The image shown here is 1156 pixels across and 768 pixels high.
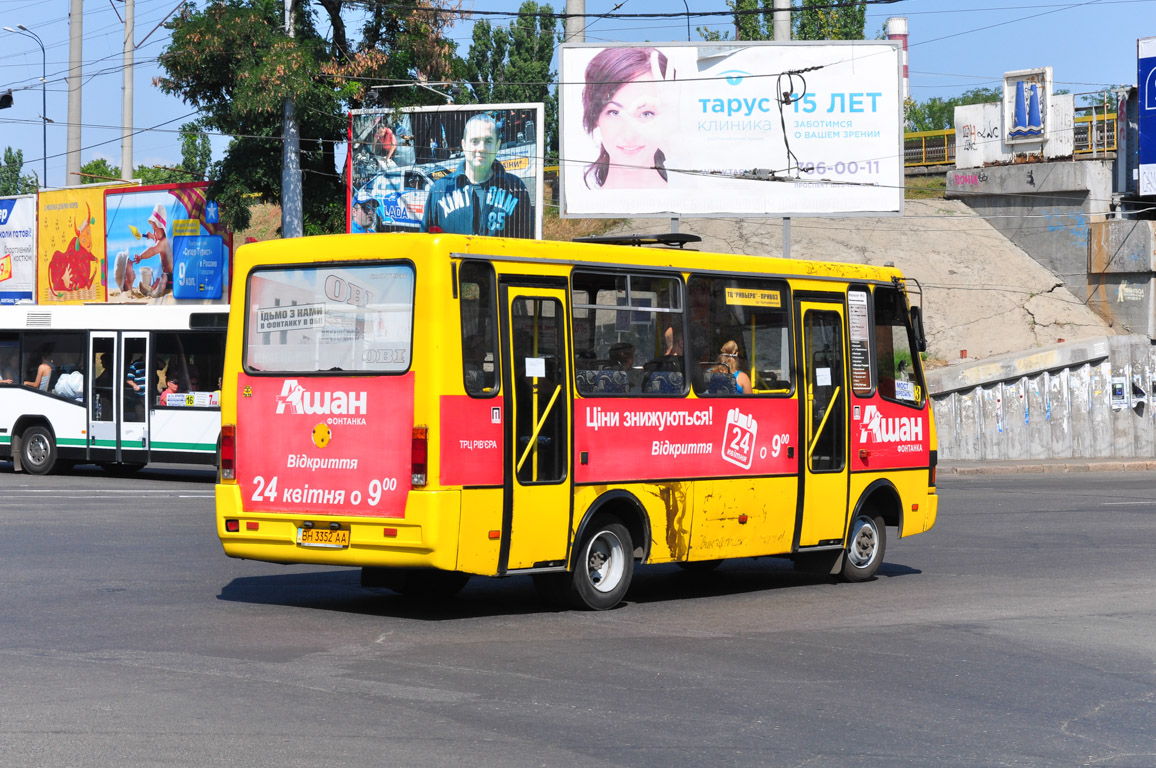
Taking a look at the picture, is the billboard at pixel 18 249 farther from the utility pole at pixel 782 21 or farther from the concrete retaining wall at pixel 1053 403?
the concrete retaining wall at pixel 1053 403

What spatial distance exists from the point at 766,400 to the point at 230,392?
439 cm

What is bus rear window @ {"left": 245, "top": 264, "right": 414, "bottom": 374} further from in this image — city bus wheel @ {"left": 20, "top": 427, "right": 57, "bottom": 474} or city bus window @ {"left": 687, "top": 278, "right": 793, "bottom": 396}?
city bus wheel @ {"left": 20, "top": 427, "right": 57, "bottom": 474}

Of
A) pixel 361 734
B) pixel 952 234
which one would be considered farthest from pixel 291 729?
pixel 952 234

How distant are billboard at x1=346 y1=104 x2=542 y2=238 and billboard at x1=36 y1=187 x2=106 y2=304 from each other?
948 centimetres

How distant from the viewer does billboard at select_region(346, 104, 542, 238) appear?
114 feet

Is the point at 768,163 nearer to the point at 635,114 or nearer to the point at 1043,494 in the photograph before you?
the point at 635,114

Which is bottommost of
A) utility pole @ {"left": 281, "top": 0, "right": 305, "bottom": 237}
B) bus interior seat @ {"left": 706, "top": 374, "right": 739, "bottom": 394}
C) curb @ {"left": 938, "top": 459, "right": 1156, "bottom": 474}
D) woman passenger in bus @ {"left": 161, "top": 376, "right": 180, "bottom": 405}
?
curb @ {"left": 938, "top": 459, "right": 1156, "bottom": 474}

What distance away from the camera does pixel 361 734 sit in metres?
6.68

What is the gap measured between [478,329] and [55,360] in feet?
58.1

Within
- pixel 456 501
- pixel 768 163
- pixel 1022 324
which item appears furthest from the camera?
pixel 1022 324

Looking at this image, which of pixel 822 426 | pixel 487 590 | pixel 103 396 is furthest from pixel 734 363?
pixel 103 396

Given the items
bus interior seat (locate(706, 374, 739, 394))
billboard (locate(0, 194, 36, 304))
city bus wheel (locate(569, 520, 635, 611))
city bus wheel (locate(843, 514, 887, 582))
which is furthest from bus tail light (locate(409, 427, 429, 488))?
billboard (locate(0, 194, 36, 304))

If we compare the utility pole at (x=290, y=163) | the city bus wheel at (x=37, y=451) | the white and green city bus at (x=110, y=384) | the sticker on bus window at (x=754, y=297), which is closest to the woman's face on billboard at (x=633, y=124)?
the utility pole at (x=290, y=163)

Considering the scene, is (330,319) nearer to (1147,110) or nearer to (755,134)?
(755,134)
